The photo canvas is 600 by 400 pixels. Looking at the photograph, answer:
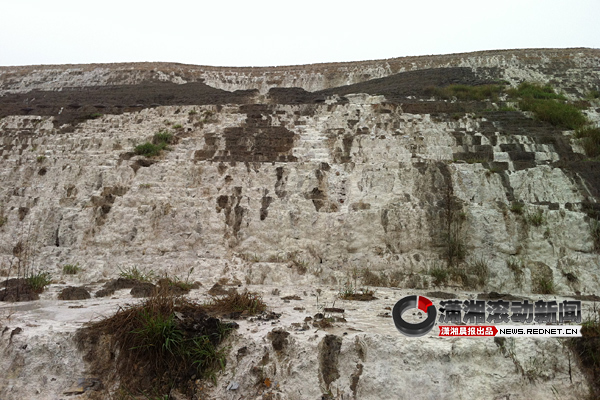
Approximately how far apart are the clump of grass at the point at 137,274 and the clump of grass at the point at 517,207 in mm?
8190

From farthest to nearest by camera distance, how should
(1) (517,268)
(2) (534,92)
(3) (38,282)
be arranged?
1. (2) (534,92)
2. (1) (517,268)
3. (3) (38,282)

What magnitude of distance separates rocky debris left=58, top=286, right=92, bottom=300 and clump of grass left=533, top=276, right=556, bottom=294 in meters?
8.61

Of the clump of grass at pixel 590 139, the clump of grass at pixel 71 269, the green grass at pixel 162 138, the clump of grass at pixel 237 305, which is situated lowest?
the clump of grass at pixel 237 305

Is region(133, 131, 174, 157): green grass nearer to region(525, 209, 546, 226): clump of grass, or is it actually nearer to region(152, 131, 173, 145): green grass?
region(152, 131, 173, 145): green grass

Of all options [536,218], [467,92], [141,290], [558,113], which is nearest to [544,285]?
[536,218]

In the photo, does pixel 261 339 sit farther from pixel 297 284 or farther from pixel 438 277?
pixel 438 277

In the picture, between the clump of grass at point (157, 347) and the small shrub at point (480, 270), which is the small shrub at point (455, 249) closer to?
the small shrub at point (480, 270)

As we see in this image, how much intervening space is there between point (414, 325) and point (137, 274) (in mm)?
5895

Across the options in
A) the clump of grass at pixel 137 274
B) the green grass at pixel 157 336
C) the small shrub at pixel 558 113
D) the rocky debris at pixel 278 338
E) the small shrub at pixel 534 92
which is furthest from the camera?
the small shrub at pixel 534 92

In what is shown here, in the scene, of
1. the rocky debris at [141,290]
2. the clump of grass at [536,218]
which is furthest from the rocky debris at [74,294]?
the clump of grass at [536,218]

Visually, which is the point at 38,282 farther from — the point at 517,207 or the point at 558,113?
the point at 558,113

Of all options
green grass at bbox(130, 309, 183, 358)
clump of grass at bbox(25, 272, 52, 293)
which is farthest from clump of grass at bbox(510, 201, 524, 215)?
clump of grass at bbox(25, 272, 52, 293)

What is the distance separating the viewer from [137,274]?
804 centimetres

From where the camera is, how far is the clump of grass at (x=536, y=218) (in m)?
8.15
